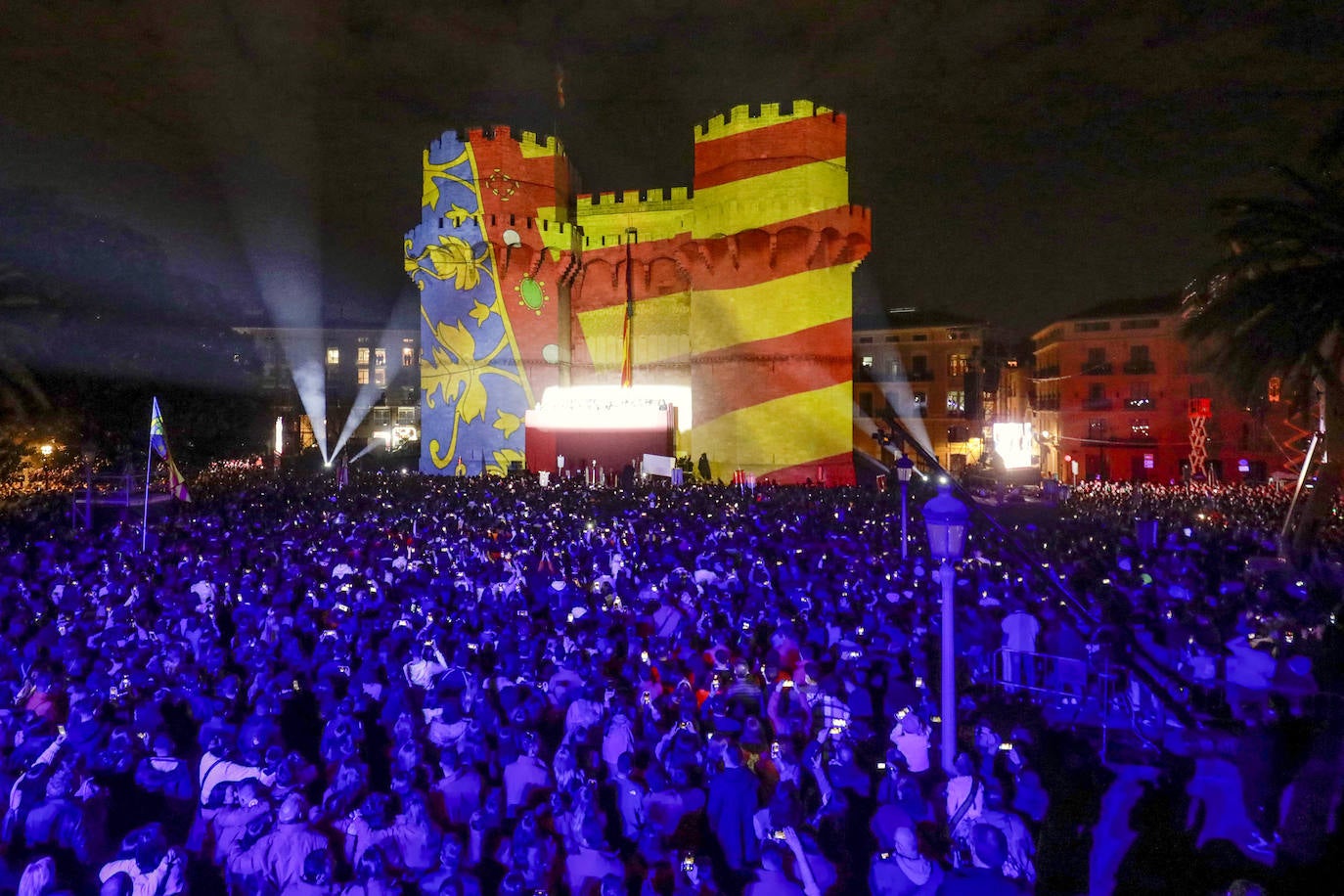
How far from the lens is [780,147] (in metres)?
30.0

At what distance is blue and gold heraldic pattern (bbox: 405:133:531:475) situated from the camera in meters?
32.9

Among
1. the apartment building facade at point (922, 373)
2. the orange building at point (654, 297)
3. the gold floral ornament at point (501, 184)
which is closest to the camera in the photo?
the orange building at point (654, 297)

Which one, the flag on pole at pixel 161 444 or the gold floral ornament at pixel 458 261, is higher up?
the gold floral ornament at pixel 458 261

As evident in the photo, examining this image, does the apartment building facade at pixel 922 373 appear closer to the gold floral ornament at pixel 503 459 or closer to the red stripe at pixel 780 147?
the red stripe at pixel 780 147

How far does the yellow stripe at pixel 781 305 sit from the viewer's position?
3086 cm

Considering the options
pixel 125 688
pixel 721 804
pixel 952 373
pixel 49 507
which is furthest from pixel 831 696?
pixel 952 373

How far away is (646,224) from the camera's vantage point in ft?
111

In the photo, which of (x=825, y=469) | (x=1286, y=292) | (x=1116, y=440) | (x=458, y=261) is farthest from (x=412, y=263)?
(x=1116, y=440)

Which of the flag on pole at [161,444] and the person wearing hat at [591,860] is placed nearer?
the person wearing hat at [591,860]

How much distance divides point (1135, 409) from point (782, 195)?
92.9 feet

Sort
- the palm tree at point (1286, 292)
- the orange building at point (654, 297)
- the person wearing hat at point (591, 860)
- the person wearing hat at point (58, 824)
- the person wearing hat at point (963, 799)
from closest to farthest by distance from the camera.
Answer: the person wearing hat at point (591, 860) → the person wearing hat at point (58, 824) → the person wearing hat at point (963, 799) → the palm tree at point (1286, 292) → the orange building at point (654, 297)

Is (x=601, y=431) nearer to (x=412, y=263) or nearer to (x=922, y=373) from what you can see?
(x=412, y=263)

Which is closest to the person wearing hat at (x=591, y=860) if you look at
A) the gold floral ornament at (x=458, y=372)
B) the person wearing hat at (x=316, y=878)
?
the person wearing hat at (x=316, y=878)

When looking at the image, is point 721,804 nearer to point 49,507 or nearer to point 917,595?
point 917,595
